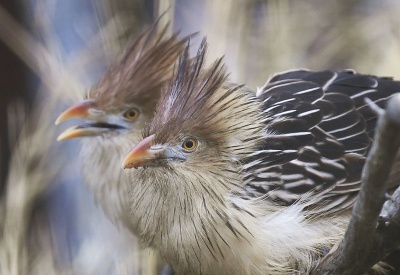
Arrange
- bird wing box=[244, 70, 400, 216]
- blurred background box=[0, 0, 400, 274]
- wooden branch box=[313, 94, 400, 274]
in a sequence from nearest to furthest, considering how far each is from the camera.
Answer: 1. wooden branch box=[313, 94, 400, 274]
2. bird wing box=[244, 70, 400, 216]
3. blurred background box=[0, 0, 400, 274]

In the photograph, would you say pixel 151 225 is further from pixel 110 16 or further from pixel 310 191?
pixel 110 16

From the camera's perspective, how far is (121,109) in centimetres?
252

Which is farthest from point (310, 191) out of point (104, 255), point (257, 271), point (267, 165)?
point (104, 255)

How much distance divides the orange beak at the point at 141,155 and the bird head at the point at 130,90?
59cm

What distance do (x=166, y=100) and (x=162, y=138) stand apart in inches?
4.7

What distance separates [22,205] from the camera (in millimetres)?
2943

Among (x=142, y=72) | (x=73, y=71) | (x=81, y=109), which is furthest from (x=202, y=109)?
(x=73, y=71)

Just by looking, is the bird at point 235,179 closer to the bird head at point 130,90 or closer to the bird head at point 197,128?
the bird head at point 197,128

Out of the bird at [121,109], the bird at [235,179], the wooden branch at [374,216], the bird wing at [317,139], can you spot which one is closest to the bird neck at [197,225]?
the bird at [235,179]

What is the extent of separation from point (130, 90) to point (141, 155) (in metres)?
0.66

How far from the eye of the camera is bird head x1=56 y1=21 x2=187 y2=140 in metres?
2.45

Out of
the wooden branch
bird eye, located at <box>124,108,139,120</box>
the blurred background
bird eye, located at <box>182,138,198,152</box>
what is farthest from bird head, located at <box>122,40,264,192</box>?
the blurred background


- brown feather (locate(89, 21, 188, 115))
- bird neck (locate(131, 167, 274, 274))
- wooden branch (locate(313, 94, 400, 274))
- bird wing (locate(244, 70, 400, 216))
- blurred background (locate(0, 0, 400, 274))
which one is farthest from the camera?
blurred background (locate(0, 0, 400, 274))

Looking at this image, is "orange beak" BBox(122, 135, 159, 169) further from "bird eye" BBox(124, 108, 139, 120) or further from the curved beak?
"bird eye" BBox(124, 108, 139, 120)
